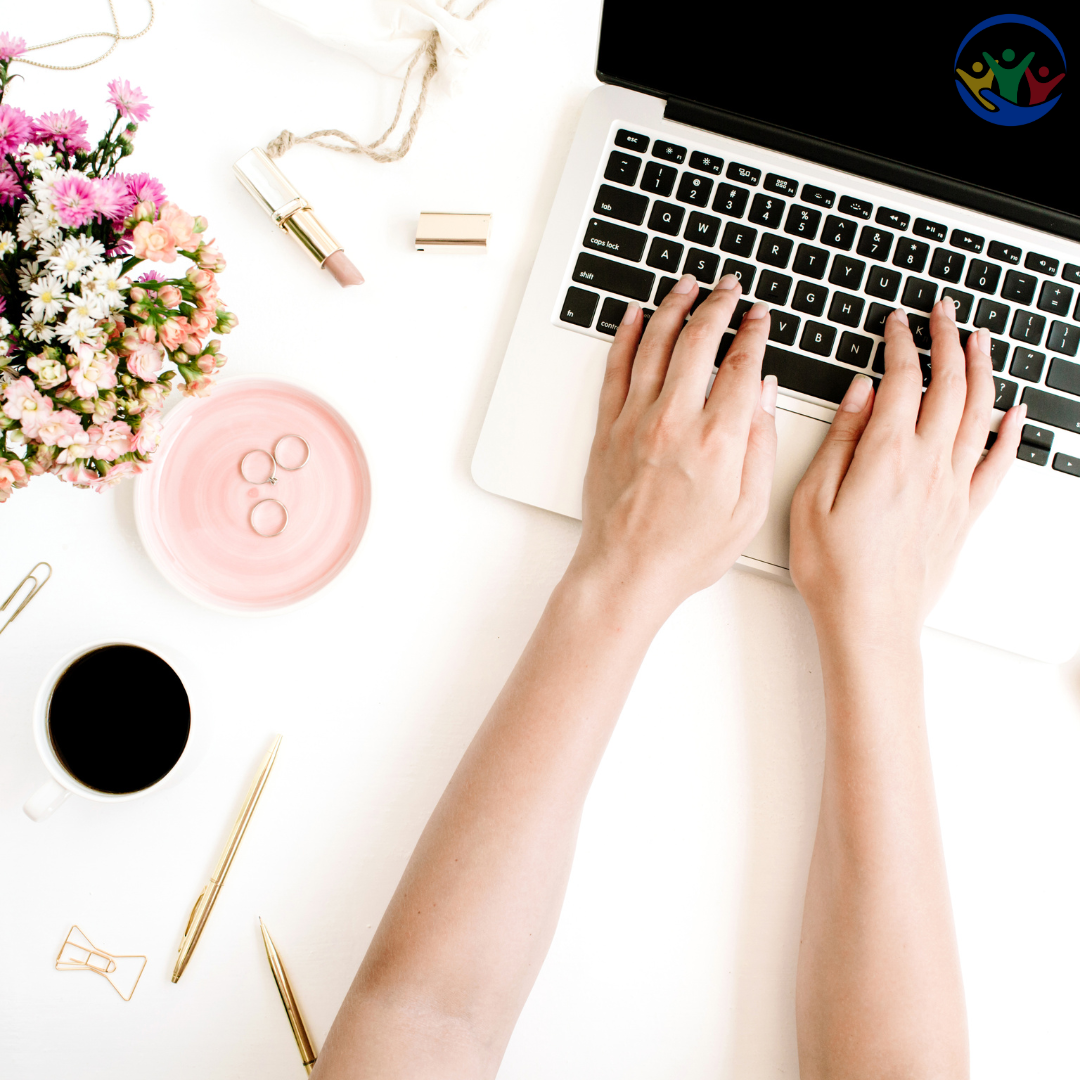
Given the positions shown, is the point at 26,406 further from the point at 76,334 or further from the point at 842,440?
the point at 842,440

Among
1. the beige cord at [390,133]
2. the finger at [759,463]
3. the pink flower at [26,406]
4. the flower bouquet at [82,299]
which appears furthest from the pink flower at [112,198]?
the finger at [759,463]

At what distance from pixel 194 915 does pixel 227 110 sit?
0.66m

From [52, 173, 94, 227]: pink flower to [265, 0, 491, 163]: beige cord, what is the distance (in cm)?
24

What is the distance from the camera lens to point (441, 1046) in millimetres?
475

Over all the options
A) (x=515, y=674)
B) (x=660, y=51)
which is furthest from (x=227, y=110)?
(x=515, y=674)

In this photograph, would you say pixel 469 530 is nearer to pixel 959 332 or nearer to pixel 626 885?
pixel 626 885

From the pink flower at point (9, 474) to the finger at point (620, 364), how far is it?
39cm

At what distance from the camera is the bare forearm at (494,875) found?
0.48m

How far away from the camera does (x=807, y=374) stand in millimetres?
591

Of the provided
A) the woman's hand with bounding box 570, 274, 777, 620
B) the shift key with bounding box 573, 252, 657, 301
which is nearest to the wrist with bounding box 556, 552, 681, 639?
the woman's hand with bounding box 570, 274, 777, 620

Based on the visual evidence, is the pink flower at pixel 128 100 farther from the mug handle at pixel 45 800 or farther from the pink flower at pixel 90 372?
the mug handle at pixel 45 800

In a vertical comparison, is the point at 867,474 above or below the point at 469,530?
above

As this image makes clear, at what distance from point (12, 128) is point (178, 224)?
111 millimetres

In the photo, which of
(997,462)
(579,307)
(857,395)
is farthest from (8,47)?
(997,462)
